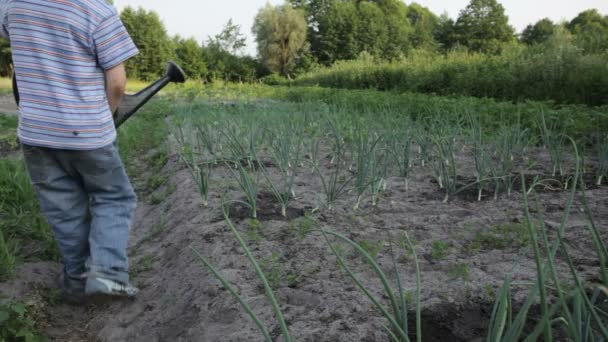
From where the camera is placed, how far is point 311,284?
1543mm

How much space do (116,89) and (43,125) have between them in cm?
30

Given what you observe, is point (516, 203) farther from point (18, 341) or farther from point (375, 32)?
point (375, 32)

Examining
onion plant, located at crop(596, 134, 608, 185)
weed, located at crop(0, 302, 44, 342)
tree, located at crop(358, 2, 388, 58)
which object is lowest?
weed, located at crop(0, 302, 44, 342)

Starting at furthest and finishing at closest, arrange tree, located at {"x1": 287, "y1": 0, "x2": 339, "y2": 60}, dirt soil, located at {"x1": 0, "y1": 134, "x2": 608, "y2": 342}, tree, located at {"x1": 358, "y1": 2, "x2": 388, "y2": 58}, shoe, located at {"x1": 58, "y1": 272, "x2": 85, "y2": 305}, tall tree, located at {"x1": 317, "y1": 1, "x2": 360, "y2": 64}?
tree, located at {"x1": 287, "y1": 0, "x2": 339, "y2": 60} → tree, located at {"x1": 358, "y1": 2, "x2": 388, "y2": 58} → tall tree, located at {"x1": 317, "y1": 1, "x2": 360, "y2": 64} → shoe, located at {"x1": 58, "y1": 272, "x2": 85, "y2": 305} → dirt soil, located at {"x1": 0, "y1": 134, "x2": 608, "y2": 342}

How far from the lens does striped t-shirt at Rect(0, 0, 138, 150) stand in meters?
1.56

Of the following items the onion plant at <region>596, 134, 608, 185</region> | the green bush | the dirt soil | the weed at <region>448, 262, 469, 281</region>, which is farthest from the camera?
the green bush

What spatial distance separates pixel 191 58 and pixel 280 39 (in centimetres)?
797

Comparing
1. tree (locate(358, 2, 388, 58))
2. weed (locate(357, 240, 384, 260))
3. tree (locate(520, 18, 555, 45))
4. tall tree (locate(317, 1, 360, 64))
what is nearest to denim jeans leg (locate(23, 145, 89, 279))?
weed (locate(357, 240, 384, 260))

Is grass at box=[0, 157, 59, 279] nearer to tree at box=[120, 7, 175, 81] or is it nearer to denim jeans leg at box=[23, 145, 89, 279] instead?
denim jeans leg at box=[23, 145, 89, 279]

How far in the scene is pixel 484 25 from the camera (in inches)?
1388

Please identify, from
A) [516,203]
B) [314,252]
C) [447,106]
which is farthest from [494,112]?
[314,252]

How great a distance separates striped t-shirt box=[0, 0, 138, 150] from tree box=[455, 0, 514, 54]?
37.2 m

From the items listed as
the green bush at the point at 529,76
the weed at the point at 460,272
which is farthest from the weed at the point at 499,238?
the green bush at the point at 529,76

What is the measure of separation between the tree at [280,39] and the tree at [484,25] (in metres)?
13.5
